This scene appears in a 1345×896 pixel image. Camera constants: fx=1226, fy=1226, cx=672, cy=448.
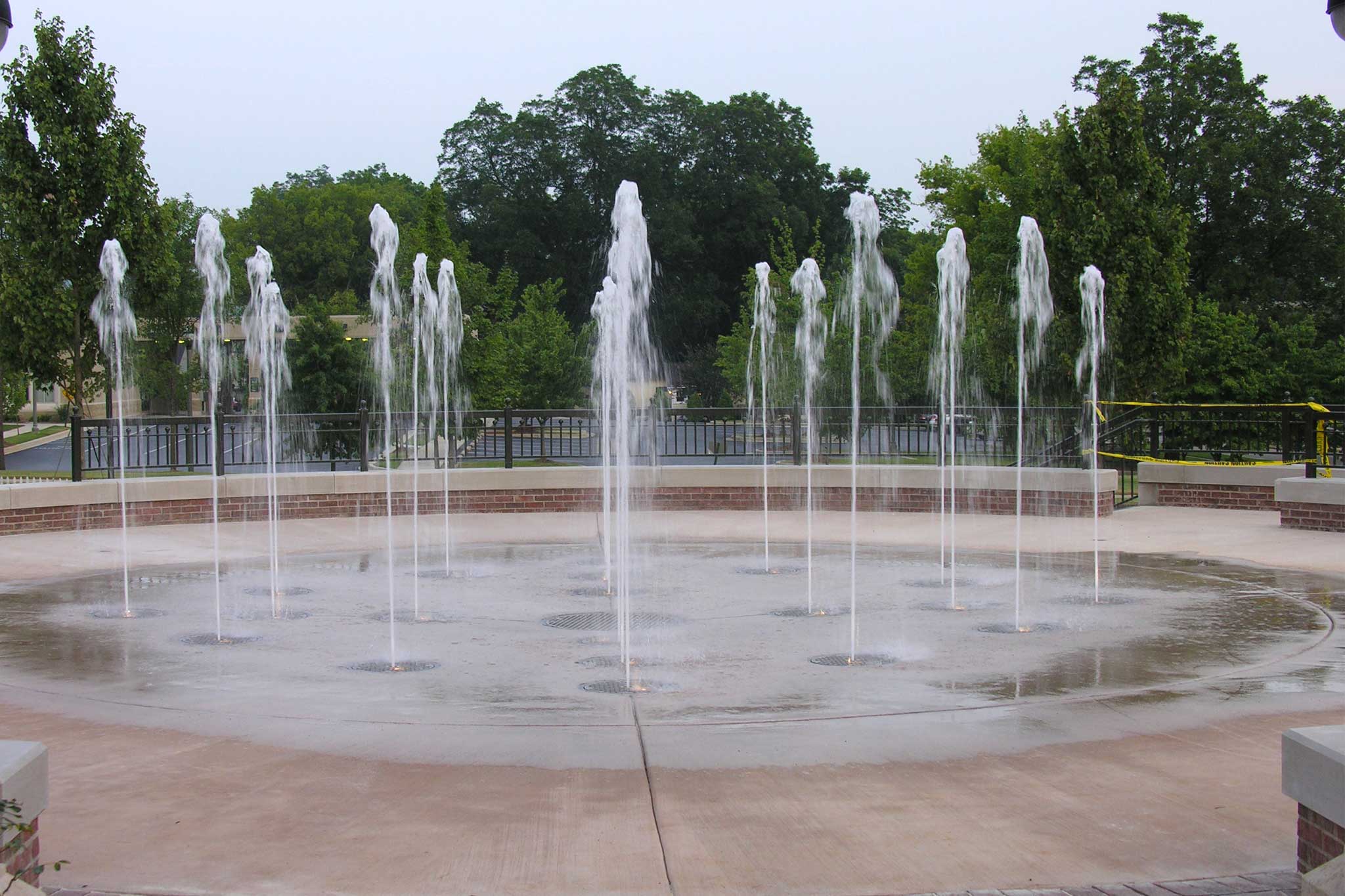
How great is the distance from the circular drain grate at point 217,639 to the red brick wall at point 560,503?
24.6ft

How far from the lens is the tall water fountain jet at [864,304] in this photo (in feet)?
38.0

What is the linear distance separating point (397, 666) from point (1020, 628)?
15.5 feet

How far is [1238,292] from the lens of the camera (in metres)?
39.2

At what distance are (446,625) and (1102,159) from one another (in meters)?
18.8

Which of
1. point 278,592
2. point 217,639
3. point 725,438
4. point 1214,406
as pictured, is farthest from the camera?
point 725,438

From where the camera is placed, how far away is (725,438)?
18.5m

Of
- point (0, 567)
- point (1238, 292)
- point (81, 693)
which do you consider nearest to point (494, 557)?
point (0, 567)

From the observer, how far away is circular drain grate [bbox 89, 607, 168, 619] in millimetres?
10156

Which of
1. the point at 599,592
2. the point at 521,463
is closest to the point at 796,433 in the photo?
the point at 521,463

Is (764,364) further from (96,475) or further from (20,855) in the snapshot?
(20,855)

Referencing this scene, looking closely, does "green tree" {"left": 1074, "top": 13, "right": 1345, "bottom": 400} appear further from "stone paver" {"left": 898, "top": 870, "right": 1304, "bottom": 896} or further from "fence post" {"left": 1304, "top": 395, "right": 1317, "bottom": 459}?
"stone paver" {"left": 898, "top": 870, "right": 1304, "bottom": 896}

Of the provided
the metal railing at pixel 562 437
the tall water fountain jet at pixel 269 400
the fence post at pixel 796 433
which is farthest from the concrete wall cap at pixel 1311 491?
the tall water fountain jet at pixel 269 400

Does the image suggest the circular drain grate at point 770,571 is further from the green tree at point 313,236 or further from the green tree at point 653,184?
the green tree at point 313,236

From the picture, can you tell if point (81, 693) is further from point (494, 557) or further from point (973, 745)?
point (494, 557)
